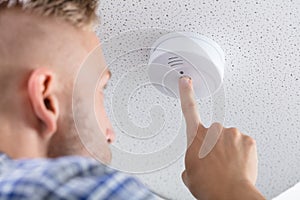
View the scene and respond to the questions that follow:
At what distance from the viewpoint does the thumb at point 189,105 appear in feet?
2.58

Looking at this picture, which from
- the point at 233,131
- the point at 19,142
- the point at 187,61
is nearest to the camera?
the point at 19,142

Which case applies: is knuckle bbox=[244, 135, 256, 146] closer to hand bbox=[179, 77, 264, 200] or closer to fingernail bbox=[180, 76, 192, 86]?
hand bbox=[179, 77, 264, 200]

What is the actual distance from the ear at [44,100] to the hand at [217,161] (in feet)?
0.72

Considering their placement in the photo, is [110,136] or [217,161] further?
[217,161]

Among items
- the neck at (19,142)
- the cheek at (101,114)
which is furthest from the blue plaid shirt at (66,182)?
the cheek at (101,114)

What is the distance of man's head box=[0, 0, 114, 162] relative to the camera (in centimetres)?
57

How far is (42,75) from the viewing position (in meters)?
0.59

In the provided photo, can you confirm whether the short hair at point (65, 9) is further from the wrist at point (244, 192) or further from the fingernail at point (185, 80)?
the wrist at point (244, 192)

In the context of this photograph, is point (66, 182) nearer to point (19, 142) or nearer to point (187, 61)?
point (19, 142)

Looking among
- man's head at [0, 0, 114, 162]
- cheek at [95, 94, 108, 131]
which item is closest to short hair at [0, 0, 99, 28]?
man's head at [0, 0, 114, 162]

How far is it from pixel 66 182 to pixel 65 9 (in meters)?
0.29

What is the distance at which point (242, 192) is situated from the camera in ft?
2.57

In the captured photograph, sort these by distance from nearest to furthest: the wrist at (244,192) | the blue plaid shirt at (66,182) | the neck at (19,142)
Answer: the blue plaid shirt at (66,182) → the neck at (19,142) → the wrist at (244,192)

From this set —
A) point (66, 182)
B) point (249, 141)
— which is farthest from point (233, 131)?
point (66, 182)
